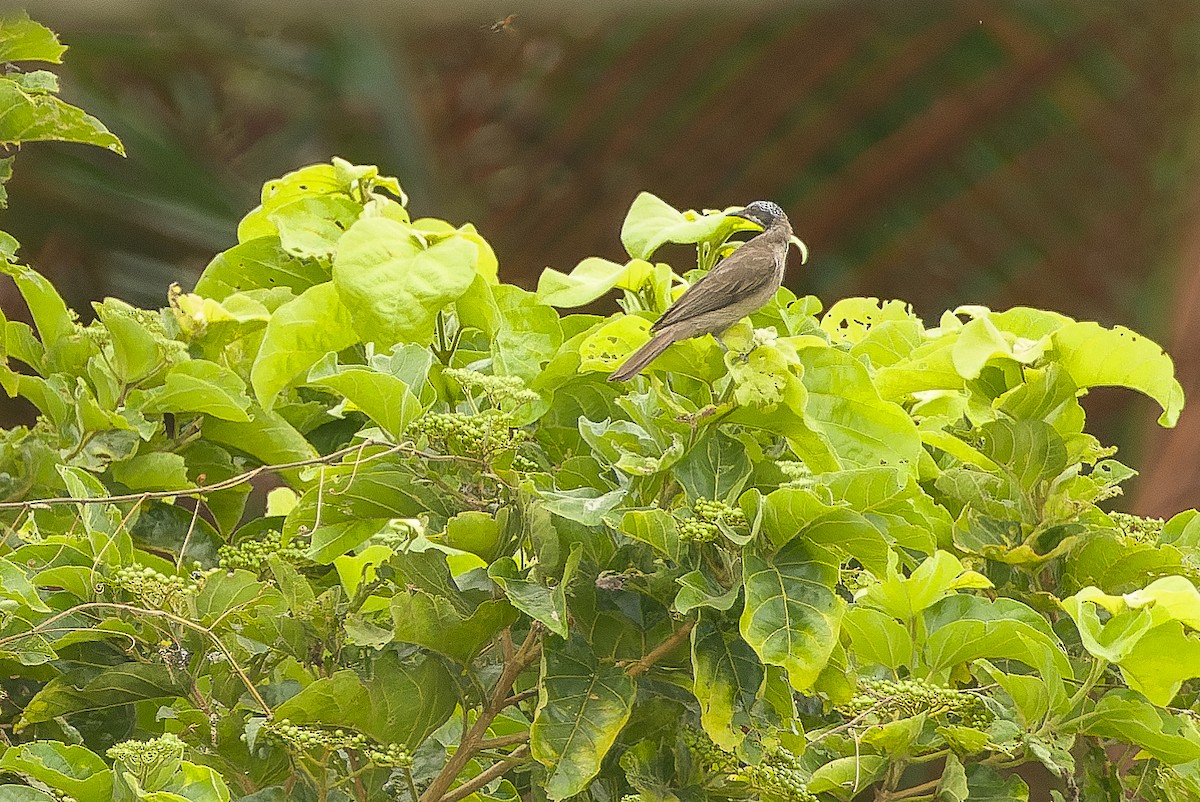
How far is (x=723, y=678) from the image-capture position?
2.58 feet

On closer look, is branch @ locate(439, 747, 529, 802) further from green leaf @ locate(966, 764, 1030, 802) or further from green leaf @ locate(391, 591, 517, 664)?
green leaf @ locate(966, 764, 1030, 802)

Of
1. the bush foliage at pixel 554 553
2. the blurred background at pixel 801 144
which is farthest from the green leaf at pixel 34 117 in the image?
the blurred background at pixel 801 144

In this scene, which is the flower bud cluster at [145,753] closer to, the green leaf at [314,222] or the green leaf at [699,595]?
the green leaf at [699,595]

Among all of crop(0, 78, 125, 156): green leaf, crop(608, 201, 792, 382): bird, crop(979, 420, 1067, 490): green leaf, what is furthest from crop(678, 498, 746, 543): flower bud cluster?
crop(0, 78, 125, 156): green leaf

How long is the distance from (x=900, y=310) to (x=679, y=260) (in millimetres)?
1524

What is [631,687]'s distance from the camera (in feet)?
2.65

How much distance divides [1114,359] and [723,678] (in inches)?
15.9

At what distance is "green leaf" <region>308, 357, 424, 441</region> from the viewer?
0.83 meters

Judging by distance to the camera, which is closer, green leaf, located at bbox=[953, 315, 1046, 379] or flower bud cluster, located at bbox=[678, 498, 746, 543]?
flower bud cluster, located at bbox=[678, 498, 746, 543]

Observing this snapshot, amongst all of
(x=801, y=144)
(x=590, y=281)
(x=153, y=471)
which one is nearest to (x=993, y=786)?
(x=590, y=281)

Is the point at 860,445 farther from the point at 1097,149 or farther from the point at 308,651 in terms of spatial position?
the point at 1097,149

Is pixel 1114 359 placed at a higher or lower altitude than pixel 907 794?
higher

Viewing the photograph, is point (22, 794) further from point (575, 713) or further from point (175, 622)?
point (575, 713)

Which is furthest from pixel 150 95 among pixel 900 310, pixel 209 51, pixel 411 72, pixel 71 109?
pixel 900 310
